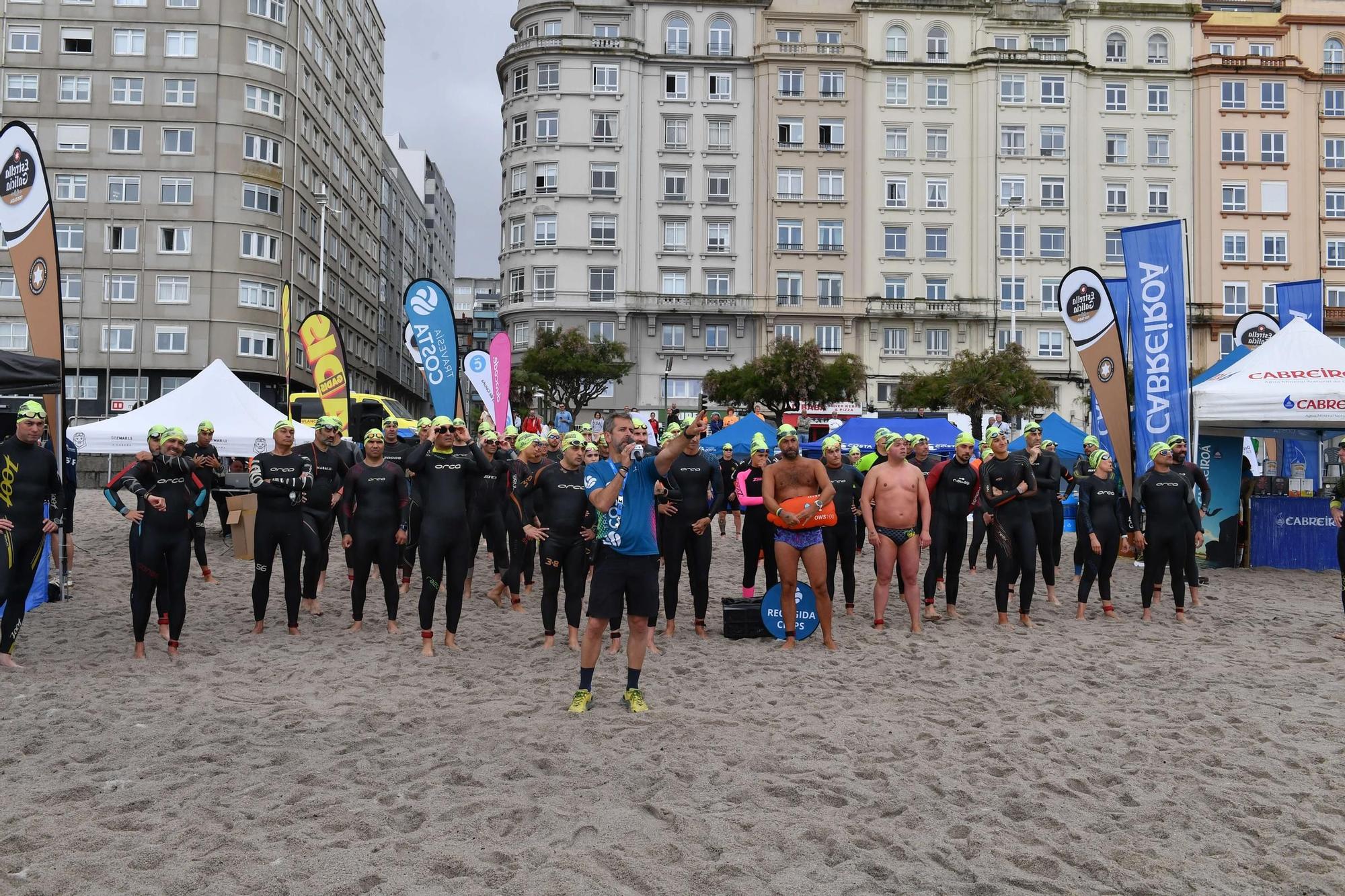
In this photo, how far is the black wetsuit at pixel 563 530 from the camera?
8.90m

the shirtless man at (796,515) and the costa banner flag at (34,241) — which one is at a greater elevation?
the costa banner flag at (34,241)

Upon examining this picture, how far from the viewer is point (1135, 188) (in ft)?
191

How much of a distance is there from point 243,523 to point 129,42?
143 ft

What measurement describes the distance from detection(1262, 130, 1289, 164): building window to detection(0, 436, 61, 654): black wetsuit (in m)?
64.9

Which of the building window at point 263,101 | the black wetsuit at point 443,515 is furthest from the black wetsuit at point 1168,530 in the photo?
the building window at point 263,101

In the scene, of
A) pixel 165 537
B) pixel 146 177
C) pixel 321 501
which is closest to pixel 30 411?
pixel 165 537

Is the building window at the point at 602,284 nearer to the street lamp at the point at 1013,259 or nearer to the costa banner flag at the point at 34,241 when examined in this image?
the street lamp at the point at 1013,259

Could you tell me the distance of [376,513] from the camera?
9648 mm

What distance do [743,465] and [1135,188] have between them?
169ft

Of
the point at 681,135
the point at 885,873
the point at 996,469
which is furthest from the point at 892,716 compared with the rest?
the point at 681,135

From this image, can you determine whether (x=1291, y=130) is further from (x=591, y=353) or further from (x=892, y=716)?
(x=892, y=716)

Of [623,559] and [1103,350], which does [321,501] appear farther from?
[1103,350]

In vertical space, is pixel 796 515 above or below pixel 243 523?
above

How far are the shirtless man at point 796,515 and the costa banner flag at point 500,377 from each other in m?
10.3
